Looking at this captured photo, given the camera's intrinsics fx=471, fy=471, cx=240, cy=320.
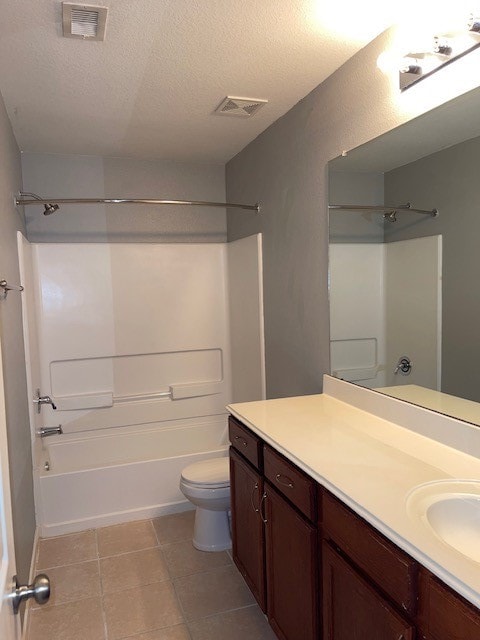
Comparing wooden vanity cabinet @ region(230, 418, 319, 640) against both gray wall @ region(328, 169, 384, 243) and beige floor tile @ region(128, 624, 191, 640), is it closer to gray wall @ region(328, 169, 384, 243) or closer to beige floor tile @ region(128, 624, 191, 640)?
beige floor tile @ region(128, 624, 191, 640)

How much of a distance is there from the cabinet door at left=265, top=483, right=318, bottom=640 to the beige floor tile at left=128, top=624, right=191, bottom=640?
1.45 feet

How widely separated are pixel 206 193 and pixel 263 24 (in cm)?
201

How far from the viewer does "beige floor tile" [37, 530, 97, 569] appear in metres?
2.65

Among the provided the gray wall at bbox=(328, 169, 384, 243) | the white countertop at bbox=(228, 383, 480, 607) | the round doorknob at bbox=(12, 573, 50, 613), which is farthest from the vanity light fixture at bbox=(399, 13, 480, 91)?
the round doorknob at bbox=(12, 573, 50, 613)

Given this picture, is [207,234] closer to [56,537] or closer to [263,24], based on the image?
[263,24]

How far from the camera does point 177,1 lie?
62.5 inches

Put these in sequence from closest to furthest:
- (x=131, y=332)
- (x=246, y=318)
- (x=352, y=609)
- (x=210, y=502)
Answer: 1. (x=352, y=609)
2. (x=210, y=502)
3. (x=246, y=318)
4. (x=131, y=332)

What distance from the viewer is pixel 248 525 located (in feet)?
6.90

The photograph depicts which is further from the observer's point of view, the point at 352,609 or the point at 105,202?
the point at 105,202

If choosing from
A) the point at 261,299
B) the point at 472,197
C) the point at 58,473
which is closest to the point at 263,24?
the point at 472,197

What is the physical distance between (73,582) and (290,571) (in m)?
1.39

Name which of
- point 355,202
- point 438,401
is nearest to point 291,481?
point 438,401

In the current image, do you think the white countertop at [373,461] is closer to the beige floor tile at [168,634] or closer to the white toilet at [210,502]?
the white toilet at [210,502]

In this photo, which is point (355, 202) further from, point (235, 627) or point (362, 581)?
point (235, 627)
